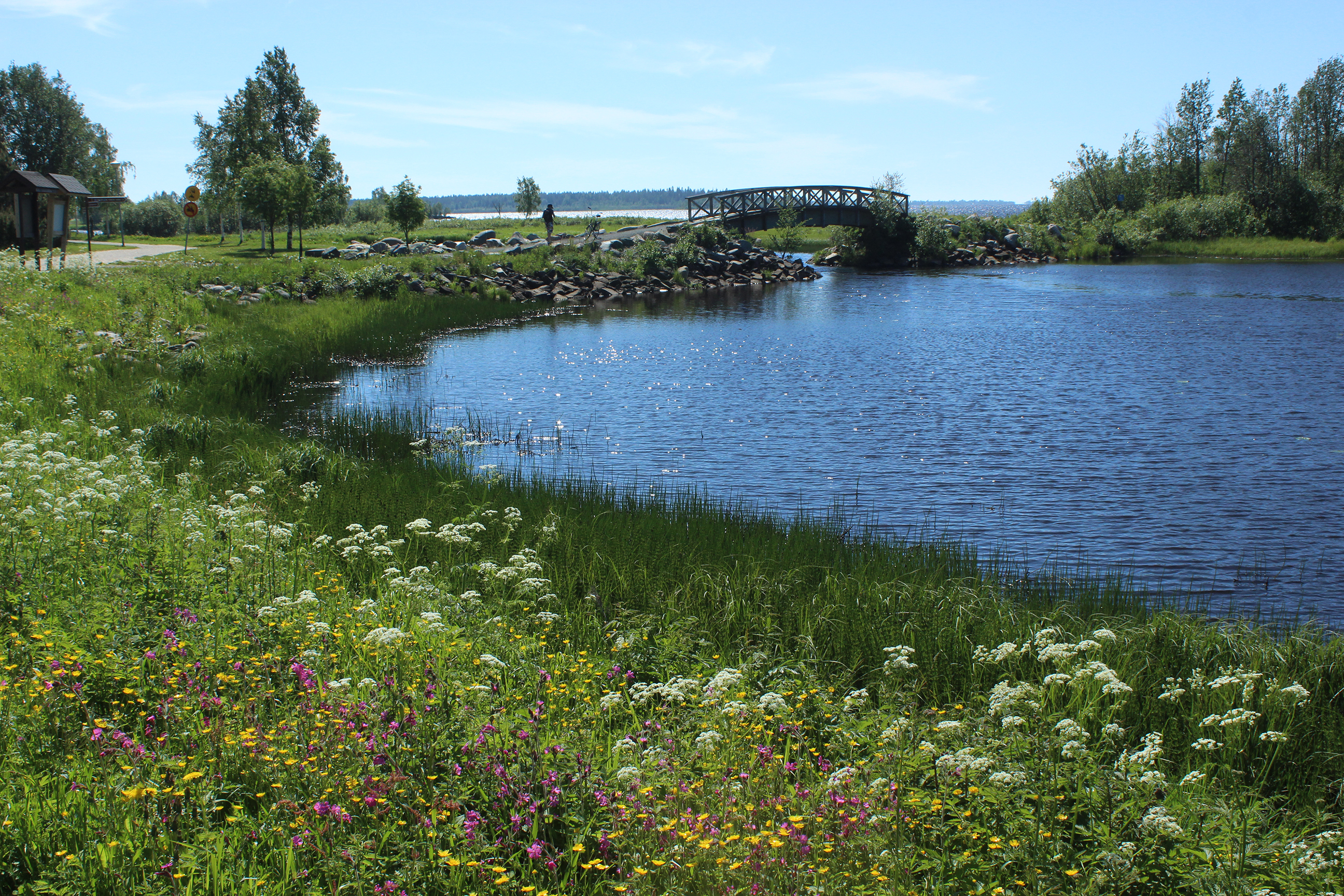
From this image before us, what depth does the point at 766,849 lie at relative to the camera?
14.3ft

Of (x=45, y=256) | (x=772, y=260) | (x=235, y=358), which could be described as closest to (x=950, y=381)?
(x=235, y=358)

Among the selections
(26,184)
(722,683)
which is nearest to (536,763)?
(722,683)

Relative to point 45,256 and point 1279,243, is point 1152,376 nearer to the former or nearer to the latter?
point 45,256

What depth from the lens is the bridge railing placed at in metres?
74.8

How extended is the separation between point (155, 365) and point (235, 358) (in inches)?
92.5

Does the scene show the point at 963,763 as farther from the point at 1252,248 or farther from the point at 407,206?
the point at 1252,248

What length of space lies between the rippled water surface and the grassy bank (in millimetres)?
3451

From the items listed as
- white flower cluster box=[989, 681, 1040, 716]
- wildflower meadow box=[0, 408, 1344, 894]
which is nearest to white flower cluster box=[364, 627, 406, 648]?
wildflower meadow box=[0, 408, 1344, 894]

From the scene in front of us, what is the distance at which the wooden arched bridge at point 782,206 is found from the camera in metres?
74.8

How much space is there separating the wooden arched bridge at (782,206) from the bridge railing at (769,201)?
0.04m

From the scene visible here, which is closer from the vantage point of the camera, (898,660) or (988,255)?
(898,660)

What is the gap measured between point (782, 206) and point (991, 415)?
186ft

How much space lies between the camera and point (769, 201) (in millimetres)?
76500

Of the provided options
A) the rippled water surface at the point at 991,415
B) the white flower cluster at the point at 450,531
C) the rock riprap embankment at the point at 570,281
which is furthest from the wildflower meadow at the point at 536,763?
the rock riprap embankment at the point at 570,281
